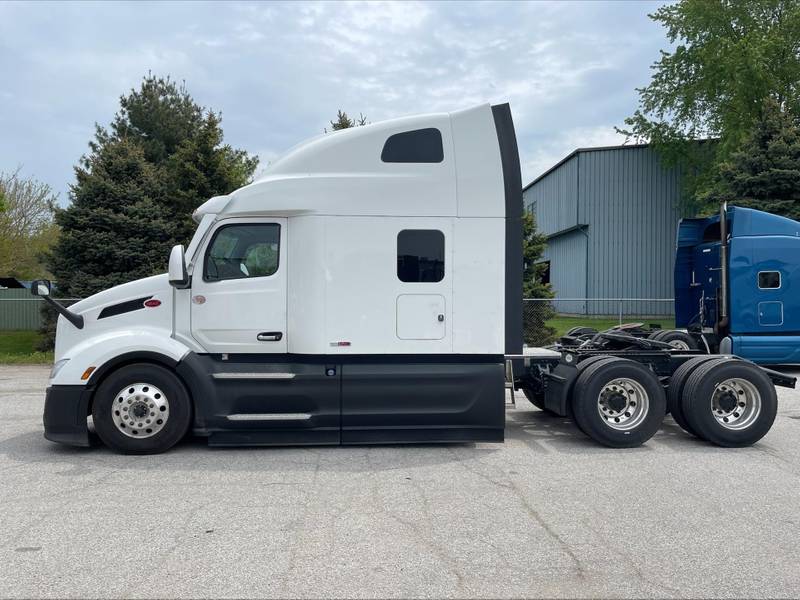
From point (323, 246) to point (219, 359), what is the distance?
164 centimetres

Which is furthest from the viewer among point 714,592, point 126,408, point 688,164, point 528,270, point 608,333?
point 688,164

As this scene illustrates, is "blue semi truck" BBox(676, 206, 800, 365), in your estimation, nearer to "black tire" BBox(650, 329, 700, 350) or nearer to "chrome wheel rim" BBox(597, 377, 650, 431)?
"black tire" BBox(650, 329, 700, 350)

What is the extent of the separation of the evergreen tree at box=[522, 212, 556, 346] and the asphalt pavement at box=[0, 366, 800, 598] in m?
9.86

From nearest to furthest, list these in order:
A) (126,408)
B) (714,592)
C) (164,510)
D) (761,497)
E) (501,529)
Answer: (714,592) → (501,529) → (164,510) → (761,497) → (126,408)

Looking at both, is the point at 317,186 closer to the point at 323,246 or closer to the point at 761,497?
the point at 323,246

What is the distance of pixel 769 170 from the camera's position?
2189cm

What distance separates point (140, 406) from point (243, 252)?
1899mm

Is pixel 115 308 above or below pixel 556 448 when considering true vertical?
→ above

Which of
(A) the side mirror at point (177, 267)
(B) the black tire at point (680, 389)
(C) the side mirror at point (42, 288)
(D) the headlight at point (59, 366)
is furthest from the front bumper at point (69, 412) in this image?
(B) the black tire at point (680, 389)

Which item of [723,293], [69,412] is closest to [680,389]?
[723,293]

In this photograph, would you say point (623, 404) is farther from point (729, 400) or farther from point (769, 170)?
point (769, 170)

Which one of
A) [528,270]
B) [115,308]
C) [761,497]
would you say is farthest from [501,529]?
[528,270]

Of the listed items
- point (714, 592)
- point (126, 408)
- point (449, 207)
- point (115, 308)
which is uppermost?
point (449, 207)

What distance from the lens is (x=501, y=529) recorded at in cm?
468
